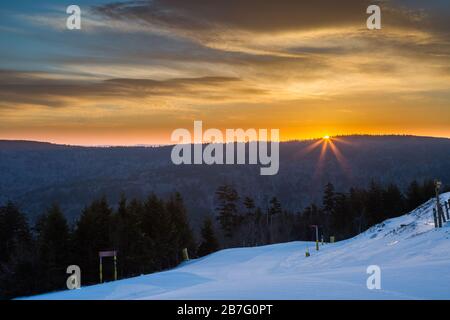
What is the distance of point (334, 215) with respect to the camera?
72438 mm

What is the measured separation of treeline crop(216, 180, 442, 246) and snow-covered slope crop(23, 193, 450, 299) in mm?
31741

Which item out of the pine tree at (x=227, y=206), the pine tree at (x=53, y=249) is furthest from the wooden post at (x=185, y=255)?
the pine tree at (x=227, y=206)

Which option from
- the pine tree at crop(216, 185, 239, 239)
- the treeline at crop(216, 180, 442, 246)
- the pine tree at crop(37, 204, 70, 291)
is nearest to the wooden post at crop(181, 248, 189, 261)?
the pine tree at crop(37, 204, 70, 291)

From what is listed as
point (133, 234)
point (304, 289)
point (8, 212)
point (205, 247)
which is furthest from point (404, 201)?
point (304, 289)

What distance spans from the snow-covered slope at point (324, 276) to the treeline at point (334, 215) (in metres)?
31.7

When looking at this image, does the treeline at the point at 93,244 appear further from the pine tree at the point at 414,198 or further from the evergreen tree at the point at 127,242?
the pine tree at the point at 414,198

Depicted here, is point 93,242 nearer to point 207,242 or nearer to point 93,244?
point 93,244

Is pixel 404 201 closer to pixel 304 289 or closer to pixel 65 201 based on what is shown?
pixel 304 289

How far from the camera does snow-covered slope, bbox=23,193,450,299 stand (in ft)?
30.1

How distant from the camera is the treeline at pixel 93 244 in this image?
1281 inches

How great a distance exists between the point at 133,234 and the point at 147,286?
19944mm

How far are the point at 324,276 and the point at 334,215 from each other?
6137cm

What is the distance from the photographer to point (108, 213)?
3822 centimetres

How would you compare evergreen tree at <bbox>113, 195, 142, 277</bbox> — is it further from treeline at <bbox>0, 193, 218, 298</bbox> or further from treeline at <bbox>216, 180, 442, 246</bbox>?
treeline at <bbox>216, 180, 442, 246</bbox>
